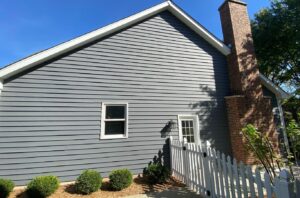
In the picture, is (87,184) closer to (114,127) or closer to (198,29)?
(114,127)

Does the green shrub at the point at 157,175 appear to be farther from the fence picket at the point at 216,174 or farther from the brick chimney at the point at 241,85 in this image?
the brick chimney at the point at 241,85

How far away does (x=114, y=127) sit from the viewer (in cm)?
754

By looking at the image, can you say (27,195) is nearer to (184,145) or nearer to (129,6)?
(184,145)

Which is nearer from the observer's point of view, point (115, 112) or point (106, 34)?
point (115, 112)

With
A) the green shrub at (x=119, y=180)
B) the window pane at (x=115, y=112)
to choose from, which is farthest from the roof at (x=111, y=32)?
the green shrub at (x=119, y=180)

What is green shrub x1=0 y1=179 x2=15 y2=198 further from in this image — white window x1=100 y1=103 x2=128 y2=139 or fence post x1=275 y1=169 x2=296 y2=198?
→ fence post x1=275 y1=169 x2=296 y2=198

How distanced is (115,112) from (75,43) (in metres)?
3.08

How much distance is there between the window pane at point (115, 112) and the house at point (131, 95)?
40 mm

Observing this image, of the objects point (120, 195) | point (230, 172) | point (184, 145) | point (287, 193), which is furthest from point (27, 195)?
point (287, 193)

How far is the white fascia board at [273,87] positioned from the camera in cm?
1035

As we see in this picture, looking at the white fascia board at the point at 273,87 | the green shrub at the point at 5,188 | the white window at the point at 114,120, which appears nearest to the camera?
the green shrub at the point at 5,188

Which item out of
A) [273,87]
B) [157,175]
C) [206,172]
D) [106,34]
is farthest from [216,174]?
[273,87]

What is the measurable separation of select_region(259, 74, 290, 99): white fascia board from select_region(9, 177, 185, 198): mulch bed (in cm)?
748

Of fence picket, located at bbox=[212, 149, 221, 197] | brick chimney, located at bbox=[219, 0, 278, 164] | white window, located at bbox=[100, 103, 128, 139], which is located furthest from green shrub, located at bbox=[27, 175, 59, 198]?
brick chimney, located at bbox=[219, 0, 278, 164]
